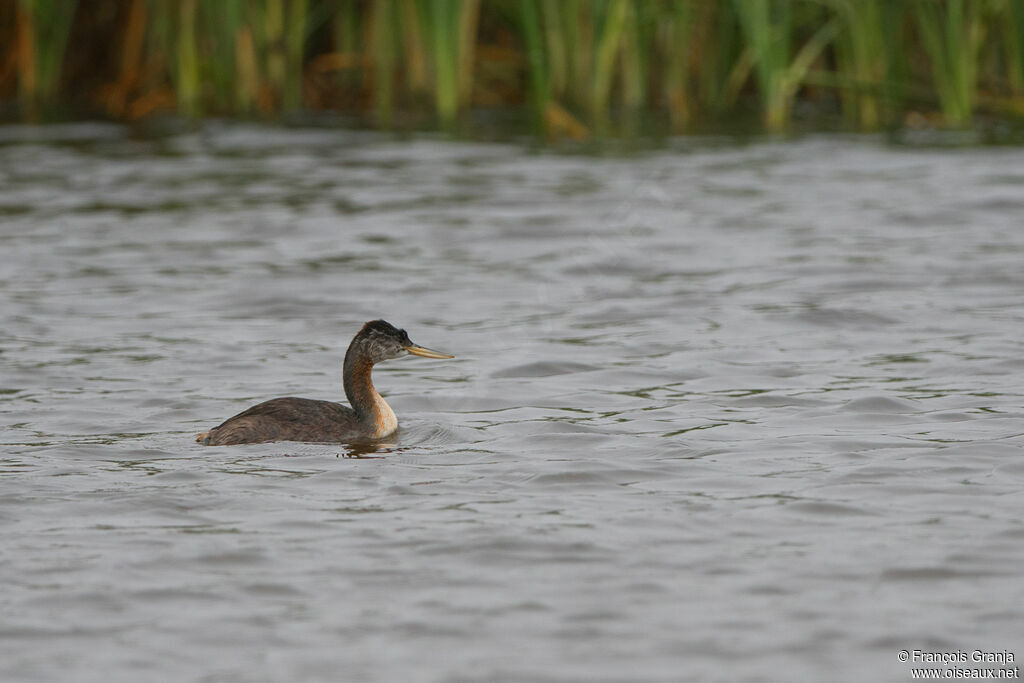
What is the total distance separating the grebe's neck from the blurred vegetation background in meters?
8.28

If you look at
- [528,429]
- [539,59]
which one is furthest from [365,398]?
[539,59]

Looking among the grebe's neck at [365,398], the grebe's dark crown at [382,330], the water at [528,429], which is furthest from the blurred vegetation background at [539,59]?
the grebe's neck at [365,398]

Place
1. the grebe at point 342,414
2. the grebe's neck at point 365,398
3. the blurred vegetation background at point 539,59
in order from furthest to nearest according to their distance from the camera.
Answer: the blurred vegetation background at point 539,59, the grebe's neck at point 365,398, the grebe at point 342,414

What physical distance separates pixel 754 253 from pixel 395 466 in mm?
5735

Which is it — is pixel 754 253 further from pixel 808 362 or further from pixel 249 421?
pixel 249 421

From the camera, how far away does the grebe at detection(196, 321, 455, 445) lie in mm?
6949

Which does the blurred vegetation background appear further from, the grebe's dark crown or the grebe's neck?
the grebe's neck

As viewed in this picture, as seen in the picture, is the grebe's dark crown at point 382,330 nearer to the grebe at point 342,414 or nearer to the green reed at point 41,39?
the grebe at point 342,414

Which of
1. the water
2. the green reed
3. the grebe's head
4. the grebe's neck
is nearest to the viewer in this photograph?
the water

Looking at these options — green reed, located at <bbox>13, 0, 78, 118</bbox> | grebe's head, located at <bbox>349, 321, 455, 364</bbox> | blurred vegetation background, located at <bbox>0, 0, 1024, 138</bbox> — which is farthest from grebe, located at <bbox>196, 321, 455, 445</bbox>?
green reed, located at <bbox>13, 0, 78, 118</bbox>

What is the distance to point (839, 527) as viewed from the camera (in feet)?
18.4

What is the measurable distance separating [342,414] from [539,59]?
869 centimetres

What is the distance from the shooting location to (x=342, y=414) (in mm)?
7352

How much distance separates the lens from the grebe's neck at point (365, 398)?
7.36m
